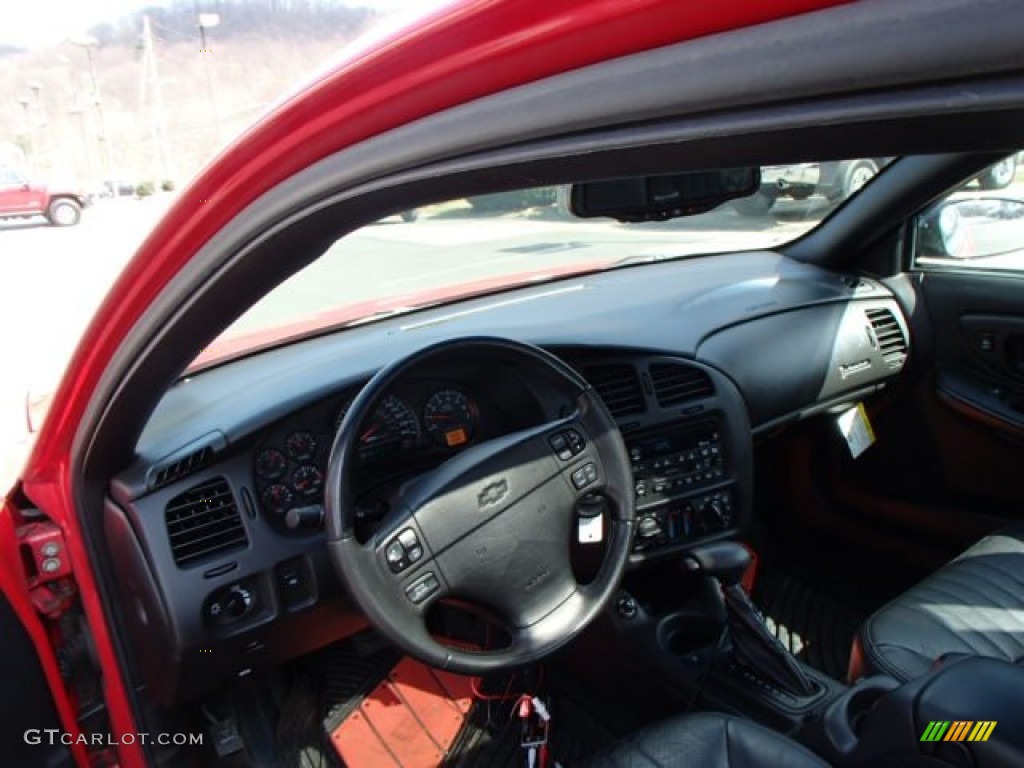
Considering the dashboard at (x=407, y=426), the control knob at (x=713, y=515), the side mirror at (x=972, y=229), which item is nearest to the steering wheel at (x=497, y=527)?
the dashboard at (x=407, y=426)

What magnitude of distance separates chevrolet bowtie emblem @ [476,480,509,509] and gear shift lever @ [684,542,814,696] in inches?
38.7

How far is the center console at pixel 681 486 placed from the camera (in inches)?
98.9

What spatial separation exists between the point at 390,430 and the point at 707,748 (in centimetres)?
103

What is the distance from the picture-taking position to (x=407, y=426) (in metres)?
2.08

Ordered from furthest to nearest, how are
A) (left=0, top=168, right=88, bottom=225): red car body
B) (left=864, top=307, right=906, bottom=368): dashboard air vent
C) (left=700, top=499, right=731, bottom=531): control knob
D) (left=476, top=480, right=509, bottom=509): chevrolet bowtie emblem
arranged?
(left=0, top=168, right=88, bottom=225): red car body
(left=864, top=307, right=906, bottom=368): dashboard air vent
(left=700, top=499, right=731, bottom=531): control knob
(left=476, top=480, right=509, bottom=509): chevrolet bowtie emblem

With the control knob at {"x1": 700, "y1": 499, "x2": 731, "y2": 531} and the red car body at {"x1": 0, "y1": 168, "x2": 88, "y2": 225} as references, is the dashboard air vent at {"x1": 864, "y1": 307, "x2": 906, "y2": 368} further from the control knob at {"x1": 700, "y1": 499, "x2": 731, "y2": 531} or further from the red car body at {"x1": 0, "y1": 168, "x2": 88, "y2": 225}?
the red car body at {"x1": 0, "y1": 168, "x2": 88, "y2": 225}

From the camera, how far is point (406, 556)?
5.40 ft

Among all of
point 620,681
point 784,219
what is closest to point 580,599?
point 620,681

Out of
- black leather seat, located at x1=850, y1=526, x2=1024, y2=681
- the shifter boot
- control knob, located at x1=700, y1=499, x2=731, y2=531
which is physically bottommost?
the shifter boot

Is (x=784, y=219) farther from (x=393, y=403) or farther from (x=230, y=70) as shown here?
(x=230, y=70)

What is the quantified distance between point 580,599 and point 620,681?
0.93 m

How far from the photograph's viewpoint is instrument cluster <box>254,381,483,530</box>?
1.97 meters

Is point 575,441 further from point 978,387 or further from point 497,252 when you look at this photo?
point 978,387

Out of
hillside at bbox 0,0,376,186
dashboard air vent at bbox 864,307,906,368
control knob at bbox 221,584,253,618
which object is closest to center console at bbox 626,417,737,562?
dashboard air vent at bbox 864,307,906,368
